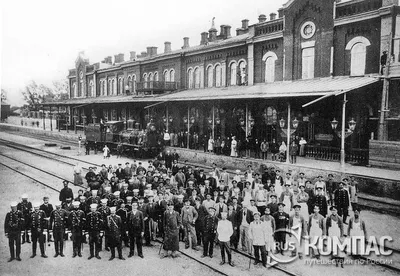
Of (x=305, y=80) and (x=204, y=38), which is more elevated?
(x=204, y=38)

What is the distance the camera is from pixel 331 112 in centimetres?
1928

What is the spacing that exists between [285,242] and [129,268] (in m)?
3.90

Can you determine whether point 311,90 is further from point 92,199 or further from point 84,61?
point 84,61

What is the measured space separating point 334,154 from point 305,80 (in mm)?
5799

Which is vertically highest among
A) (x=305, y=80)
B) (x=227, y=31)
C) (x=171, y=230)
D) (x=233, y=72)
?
(x=227, y=31)

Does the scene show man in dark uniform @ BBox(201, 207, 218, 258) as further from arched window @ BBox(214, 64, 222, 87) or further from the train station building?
arched window @ BBox(214, 64, 222, 87)

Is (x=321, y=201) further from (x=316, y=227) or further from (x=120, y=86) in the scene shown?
(x=120, y=86)

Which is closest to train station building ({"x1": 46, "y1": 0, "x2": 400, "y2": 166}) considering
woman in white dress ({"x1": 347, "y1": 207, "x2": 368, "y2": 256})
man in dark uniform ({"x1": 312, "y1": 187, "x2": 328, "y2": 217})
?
man in dark uniform ({"x1": 312, "y1": 187, "x2": 328, "y2": 217})

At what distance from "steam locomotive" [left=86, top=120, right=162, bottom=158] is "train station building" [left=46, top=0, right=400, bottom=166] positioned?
1.20 meters

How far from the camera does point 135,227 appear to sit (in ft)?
28.8

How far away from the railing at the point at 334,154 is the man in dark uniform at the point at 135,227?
11554mm

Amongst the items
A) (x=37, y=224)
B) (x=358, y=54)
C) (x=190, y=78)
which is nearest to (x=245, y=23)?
(x=190, y=78)

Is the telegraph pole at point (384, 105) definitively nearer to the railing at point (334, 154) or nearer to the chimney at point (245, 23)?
the railing at point (334, 154)

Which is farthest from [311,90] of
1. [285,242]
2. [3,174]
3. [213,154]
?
[3,174]
